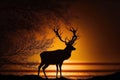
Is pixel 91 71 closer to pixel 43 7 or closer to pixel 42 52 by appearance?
pixel 42 52

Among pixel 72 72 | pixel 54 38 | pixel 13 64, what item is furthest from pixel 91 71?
pixel 13 64

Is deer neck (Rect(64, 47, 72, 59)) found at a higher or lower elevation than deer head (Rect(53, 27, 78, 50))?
lower

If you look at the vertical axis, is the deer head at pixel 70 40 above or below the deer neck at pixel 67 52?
above

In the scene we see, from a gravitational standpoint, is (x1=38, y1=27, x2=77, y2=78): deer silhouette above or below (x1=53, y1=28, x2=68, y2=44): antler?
below

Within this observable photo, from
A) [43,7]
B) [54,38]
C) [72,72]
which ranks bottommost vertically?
[72,72]

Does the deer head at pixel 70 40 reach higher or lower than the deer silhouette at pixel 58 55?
higher

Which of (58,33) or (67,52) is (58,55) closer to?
(67,52)

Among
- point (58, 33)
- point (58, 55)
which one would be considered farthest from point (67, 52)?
point (58, 33)

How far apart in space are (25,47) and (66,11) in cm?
53

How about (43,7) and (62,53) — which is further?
(43,7)

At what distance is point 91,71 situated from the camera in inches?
176

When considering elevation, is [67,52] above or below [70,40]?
below

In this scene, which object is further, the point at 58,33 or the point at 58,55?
the point at 58,33

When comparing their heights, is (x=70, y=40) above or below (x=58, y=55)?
above
